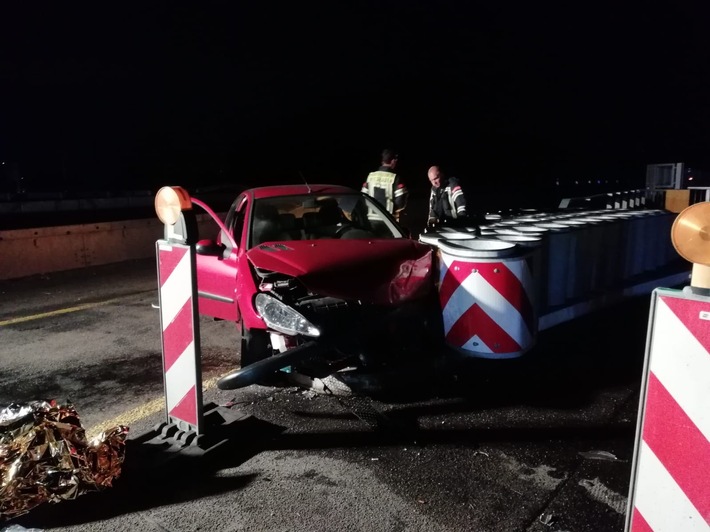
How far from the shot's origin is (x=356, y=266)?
4172 mm

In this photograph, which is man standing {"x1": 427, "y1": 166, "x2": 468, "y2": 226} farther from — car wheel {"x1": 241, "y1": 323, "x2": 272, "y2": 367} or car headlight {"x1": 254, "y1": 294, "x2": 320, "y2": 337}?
car headlight {"x1": 254, "y1": 294, "x2": 320, "y2": 337}

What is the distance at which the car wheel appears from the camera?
4438 millimetres

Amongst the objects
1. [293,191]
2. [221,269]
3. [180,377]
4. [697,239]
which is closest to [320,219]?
[293,191]

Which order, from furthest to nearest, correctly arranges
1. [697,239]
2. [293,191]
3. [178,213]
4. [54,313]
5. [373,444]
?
[54,313] → [293,191] → [373,444] → [178,213] → [697,239]

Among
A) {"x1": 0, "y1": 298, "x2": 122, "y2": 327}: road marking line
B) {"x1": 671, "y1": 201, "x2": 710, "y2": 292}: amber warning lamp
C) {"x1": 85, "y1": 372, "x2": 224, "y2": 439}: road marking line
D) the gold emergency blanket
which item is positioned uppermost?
{"x1": 671, "y1": 201, "x2": 710, "y2": 292}: amber warning lamp

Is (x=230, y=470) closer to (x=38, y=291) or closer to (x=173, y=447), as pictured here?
(x=173, y=447)

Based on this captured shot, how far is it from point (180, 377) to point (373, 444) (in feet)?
4.24

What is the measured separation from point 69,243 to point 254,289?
7.74 meters

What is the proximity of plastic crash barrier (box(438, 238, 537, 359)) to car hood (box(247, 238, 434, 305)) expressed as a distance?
0.27 metres

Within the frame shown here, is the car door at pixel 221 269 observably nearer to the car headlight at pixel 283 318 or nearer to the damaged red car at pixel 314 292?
the damaged red car at pixel 314 292

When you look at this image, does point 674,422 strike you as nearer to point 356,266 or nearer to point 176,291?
point 356,266

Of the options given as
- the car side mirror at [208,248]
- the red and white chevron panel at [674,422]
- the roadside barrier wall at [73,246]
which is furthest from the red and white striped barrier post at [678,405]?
the roadside barrier wall at [73,246]

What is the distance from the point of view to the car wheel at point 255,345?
14.6 ft

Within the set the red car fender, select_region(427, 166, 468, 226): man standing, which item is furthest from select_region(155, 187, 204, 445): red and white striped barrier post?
select_region(427, 166, 468, 226): man standing
